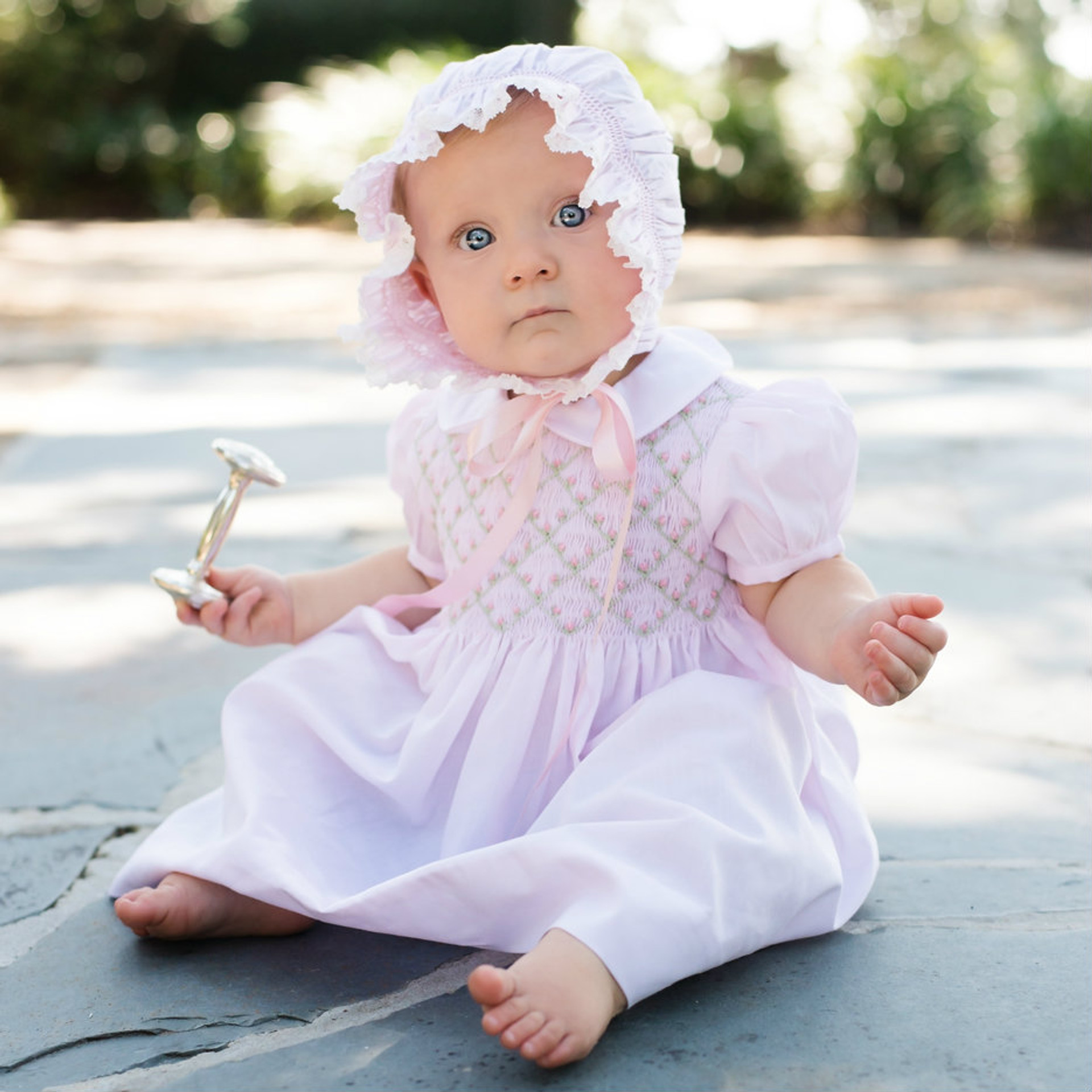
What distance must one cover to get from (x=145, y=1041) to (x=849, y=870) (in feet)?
2.44

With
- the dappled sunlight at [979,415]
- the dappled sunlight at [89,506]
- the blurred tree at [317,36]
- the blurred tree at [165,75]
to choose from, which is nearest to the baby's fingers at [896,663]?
the dappled sunlight at [89,506]

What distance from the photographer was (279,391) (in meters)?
4.62

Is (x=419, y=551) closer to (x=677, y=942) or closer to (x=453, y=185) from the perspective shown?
(x=453, y=185)

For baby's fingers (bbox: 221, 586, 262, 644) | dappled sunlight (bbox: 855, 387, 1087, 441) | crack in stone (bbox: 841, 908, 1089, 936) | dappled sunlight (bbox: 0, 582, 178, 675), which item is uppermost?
baby's fingers (bbox: 221, 586, 262, 644)

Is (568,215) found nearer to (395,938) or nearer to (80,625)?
(395,938)

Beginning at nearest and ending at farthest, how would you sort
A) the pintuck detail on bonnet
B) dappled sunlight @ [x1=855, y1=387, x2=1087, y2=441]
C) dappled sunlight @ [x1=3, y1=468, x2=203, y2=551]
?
1. the pintuck detail on bonnet
2. dappled sunlight @ [x1=3, y1=468, x2=203, y2=551]
3. dappled sunlight @ [x1=855, y1=387, x2=1087, y2=441]

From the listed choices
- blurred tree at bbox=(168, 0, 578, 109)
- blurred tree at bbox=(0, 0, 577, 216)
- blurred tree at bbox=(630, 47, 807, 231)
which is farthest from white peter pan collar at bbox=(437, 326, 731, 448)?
blurred tree at bbox=(168, 0, 578, 109)

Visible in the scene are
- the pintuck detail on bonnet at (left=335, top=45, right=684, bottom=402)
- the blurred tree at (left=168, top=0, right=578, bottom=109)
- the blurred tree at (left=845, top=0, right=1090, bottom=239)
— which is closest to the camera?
the pintuck detail on bonnet at (left=335, top=45, right=684, bottom=402)

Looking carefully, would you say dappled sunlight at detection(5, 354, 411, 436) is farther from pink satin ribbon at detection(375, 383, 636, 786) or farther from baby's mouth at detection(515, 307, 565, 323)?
baby's mouth at detection(515, 307, 565, 323)

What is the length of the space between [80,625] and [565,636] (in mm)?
1227

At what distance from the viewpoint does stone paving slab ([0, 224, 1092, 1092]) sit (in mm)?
1292

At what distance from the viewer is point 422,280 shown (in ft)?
5.56

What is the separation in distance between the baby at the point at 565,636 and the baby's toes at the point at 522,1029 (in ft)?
0.50

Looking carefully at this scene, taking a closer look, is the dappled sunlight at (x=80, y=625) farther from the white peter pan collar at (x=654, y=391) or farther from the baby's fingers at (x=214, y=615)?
the white peter pan collar at (x=654, y=391)
